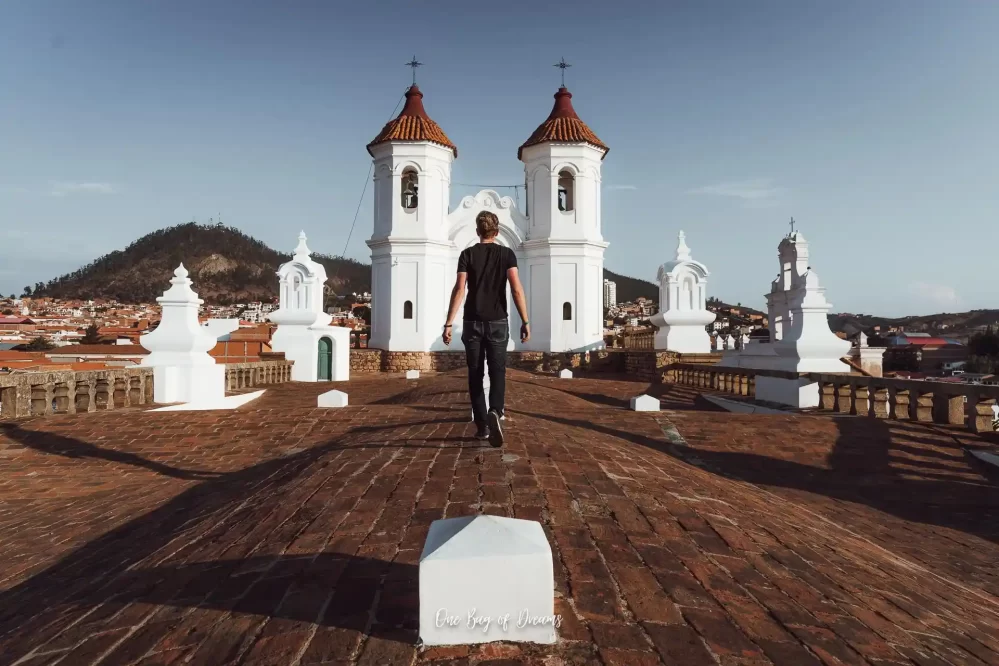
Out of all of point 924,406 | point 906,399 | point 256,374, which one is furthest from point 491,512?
point 256,374

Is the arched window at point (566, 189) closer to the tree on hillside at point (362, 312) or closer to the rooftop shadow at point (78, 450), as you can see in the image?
the rooftop shadow at point (78, 450)

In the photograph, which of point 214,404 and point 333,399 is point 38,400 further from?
point 333,399

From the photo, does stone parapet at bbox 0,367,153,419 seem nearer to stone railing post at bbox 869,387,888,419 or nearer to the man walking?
the man walking

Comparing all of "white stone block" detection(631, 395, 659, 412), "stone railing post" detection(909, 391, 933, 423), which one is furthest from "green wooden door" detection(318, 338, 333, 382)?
"stone railing post" detection(909, 391, 933, 423)

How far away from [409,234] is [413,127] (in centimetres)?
504

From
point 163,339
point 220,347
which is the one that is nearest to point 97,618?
point 163,339

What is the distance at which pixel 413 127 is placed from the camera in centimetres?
2783

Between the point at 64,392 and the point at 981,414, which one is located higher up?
the point at 64,392

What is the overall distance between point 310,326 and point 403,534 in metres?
20.3

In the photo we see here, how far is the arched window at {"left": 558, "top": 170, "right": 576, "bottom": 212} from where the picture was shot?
91.6ft

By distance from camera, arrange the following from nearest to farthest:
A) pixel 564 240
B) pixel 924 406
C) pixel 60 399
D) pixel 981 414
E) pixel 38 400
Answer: pixel 981 414 < pixel 924 406 < pixel 38 400 < pixel 60 399 < pixel 564 240

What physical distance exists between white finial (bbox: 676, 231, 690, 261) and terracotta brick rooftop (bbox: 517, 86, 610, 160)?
640 cm

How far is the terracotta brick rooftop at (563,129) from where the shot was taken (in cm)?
2736

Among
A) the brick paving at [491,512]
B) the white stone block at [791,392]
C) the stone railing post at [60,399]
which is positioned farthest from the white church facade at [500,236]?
the brick paving at [491,512]
